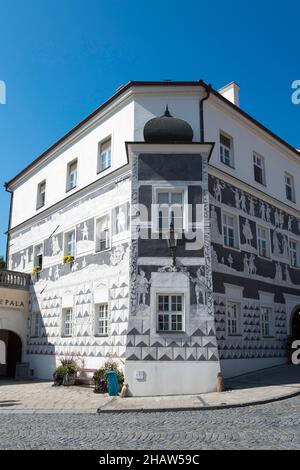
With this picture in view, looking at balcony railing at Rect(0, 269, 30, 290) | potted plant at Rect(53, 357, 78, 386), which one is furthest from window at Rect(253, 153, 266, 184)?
balcony railing at Rect(0, 269, 30, 290)

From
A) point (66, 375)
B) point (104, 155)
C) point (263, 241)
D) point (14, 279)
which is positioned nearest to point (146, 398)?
point (66, 375)

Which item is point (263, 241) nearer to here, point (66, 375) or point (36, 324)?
point (66, 375)

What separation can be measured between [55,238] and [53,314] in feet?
12.1

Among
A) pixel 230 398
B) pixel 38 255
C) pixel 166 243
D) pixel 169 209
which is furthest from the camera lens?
pixel 38 255

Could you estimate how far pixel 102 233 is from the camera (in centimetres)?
1881

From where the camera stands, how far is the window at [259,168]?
21297 mm

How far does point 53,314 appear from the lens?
817 inches

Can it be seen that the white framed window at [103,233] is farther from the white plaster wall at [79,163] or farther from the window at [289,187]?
the window at [289,187]

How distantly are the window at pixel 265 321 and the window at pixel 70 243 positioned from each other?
8.81 meters

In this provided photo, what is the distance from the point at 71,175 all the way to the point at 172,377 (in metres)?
11.7

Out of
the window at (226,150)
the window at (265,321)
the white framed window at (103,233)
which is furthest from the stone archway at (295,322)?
the white framed window at (103,233)

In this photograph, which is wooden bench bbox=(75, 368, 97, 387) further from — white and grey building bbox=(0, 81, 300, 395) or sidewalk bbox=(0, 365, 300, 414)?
sidewalk bbox=(0, 365, 300, 414)

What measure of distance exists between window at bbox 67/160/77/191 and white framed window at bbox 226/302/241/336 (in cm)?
944
